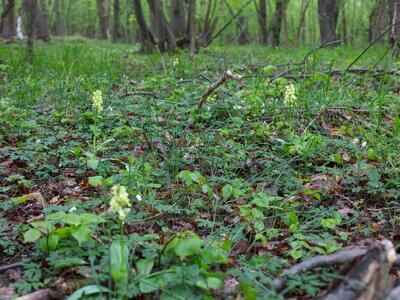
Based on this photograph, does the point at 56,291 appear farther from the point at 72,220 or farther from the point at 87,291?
the point at 72,220

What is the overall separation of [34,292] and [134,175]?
1065 mm

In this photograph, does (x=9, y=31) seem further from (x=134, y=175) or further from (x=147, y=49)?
(x=134, y=175)

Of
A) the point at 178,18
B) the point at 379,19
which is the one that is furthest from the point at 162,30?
the point at 379,19

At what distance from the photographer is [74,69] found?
253 inches

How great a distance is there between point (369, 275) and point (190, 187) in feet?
4.91

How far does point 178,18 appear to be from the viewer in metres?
12.6

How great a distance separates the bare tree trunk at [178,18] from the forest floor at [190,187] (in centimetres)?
730

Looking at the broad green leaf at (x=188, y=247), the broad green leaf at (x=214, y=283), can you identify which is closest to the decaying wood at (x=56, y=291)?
the broad green leaf at (x=188, y=247)

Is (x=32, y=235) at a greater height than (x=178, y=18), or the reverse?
(x=178, y=18)

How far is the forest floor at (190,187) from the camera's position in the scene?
200cm

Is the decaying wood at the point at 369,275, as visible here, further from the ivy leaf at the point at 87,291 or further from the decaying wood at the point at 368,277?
the ivy leaf at the point at 87,291

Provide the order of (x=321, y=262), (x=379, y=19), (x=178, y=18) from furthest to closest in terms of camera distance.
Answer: (x=178, y=18), (x=379, y=19), (x=321, y=262)

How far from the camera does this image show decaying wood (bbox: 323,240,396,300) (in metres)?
1.54

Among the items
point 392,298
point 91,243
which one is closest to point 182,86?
point 91,243
